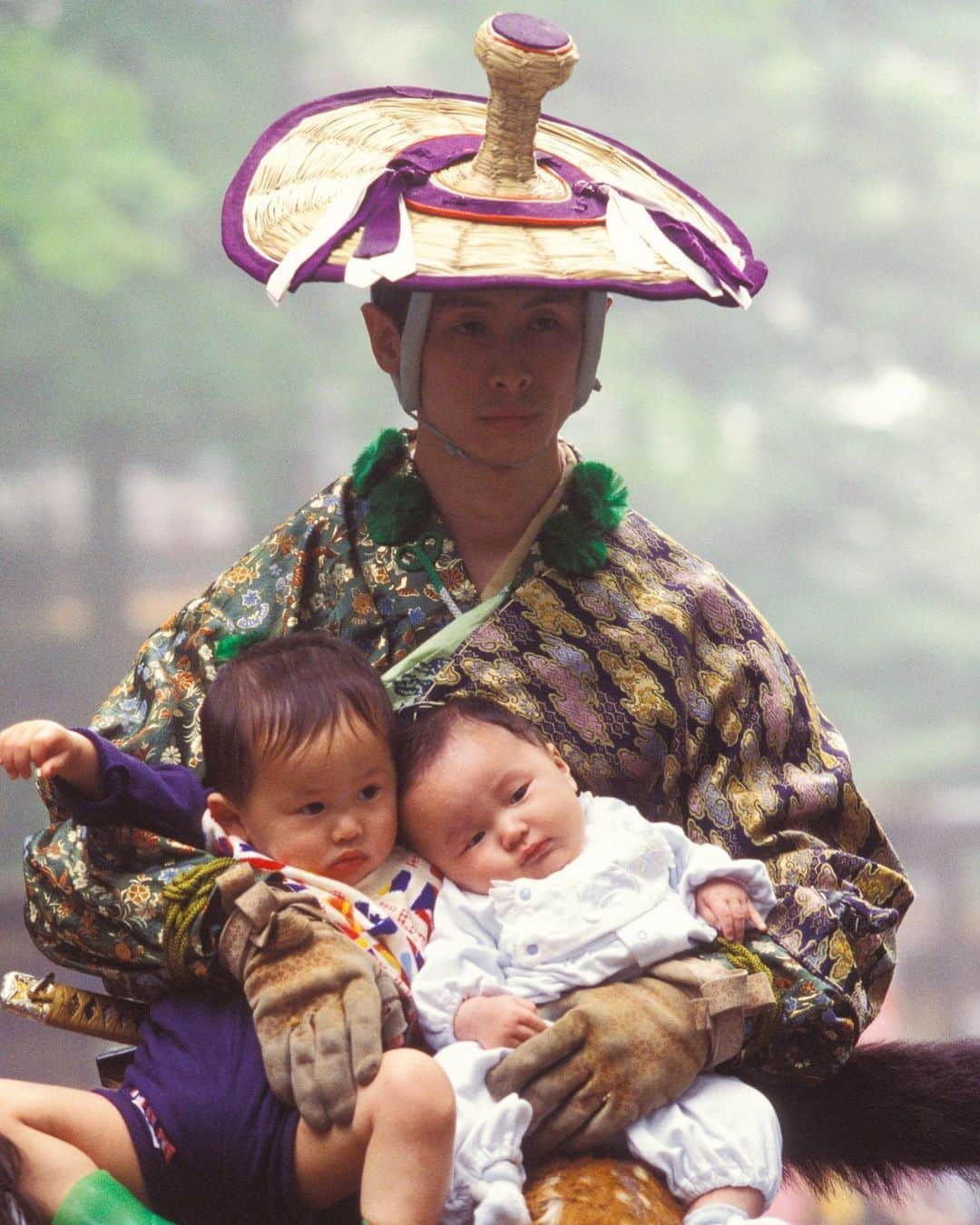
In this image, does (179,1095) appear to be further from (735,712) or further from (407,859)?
(735,712)

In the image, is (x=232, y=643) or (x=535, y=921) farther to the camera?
(x=232, y=643)

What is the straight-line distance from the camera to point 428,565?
243cm

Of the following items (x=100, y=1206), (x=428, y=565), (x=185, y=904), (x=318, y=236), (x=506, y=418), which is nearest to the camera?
(x=100, y=1206)

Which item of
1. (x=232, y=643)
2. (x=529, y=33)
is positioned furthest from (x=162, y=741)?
(x=529, y=33)

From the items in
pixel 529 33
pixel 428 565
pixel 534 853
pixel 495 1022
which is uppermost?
pixel 529 33

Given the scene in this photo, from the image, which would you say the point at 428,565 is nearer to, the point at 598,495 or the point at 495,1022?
the point at 598,495

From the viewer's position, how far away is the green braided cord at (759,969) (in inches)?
82.6

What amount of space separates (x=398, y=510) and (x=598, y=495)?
0.79ft

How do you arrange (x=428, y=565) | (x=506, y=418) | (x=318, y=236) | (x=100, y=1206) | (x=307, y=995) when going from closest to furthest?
(x=100, y=1206) → (x=307, y=995) → (x=318, y=236) → (x=506, y=418) → (x=428, y=565)

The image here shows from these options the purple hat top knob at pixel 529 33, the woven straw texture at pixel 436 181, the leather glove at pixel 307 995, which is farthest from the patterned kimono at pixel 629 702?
the purple hat top knob at pixel 529 33

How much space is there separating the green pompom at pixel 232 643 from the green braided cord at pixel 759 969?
654 mm

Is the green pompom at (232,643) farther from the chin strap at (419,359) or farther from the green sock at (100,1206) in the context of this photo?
the green sock at (100,1206)

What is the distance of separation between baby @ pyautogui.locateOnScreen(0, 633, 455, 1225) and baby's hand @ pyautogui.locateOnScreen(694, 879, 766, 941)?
0.28 metres

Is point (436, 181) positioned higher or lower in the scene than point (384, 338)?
higher
